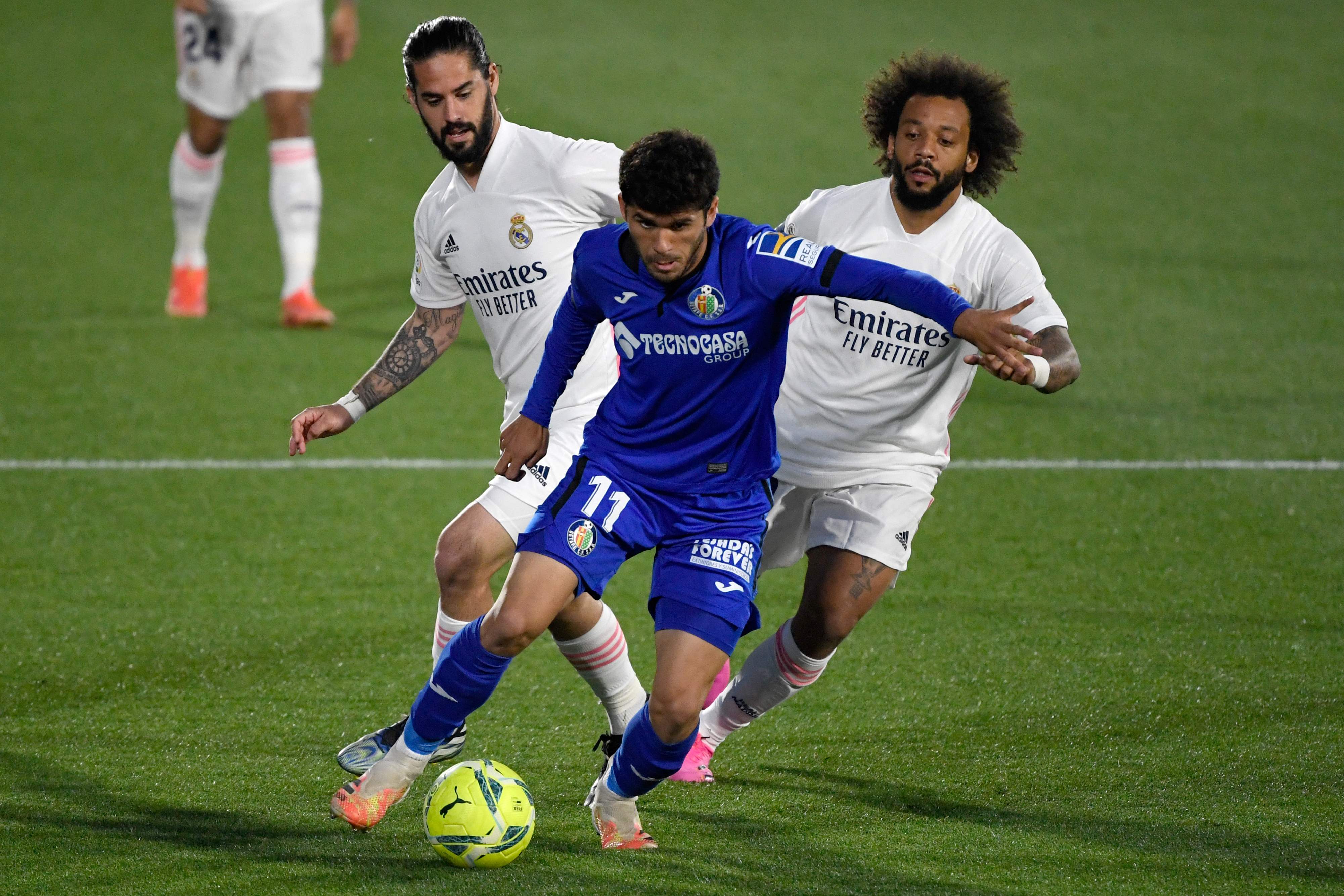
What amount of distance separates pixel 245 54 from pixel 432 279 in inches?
198

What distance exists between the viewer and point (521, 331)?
4.46m

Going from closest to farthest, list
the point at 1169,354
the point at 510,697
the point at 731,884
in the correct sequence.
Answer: the point at 731,884 < the point at 510,697 < the point at 1169,354

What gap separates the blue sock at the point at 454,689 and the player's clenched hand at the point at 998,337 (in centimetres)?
125

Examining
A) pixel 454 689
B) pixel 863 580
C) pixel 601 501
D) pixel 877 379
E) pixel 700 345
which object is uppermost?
pixel 700 345

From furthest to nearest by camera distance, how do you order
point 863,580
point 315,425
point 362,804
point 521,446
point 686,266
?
point 863,580 → point 315,425 → point 521,446 → point 362,804 → point 686,266

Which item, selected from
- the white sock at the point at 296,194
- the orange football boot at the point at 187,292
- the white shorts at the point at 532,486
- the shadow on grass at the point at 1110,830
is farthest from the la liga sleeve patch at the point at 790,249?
the orange football boot at the point at 187,292

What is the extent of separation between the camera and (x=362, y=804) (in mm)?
3709

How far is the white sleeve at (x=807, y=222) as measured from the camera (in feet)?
14.1

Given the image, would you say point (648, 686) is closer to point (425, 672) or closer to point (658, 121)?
point (425, 672)

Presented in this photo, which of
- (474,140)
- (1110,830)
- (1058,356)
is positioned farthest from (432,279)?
(1110,830)

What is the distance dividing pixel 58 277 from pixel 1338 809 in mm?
8532

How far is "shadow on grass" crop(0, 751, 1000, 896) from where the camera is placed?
345 centimetres

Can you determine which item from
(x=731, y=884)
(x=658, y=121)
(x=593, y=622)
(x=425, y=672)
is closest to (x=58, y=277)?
(x=658, y=121)

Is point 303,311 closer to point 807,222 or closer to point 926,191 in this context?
point 807,222
